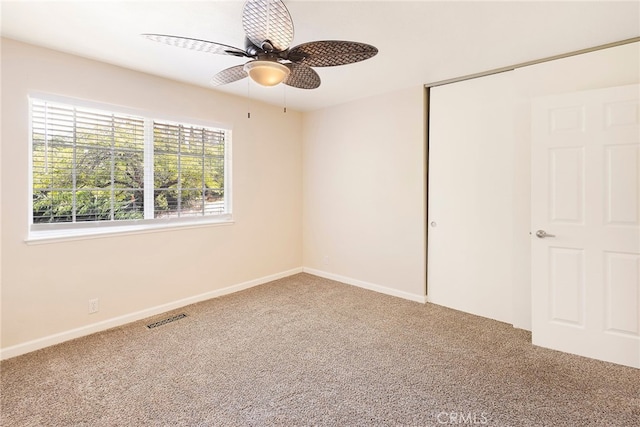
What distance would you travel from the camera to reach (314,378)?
2.13 m

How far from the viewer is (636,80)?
237 centimetres

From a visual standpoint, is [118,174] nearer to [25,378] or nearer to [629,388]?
[25,378]

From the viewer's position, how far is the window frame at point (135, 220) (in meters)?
2.51

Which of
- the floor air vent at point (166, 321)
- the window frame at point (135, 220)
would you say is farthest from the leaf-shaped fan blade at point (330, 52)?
the floor air vent at point (166, 321)

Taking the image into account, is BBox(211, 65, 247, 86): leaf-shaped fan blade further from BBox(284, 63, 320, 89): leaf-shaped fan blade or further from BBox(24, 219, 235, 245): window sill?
BBox(24, 219, 235, 245): window sill

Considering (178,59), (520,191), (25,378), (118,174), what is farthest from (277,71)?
(25,378)

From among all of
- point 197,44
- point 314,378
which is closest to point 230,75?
point 197,44

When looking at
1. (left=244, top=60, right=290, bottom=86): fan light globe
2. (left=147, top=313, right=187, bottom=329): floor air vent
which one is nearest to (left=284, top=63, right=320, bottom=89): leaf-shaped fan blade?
(left=244, top=60, right=290, bottom=86): fan light globe

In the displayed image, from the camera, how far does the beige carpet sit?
69.9 inches

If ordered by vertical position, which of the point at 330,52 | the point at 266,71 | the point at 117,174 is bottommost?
the point at 117,174

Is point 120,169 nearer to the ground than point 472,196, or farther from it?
A: farther from it

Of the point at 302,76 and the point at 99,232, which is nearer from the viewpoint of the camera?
the point at 302,76

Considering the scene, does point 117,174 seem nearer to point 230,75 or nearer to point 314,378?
point 230,75

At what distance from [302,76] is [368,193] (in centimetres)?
214
